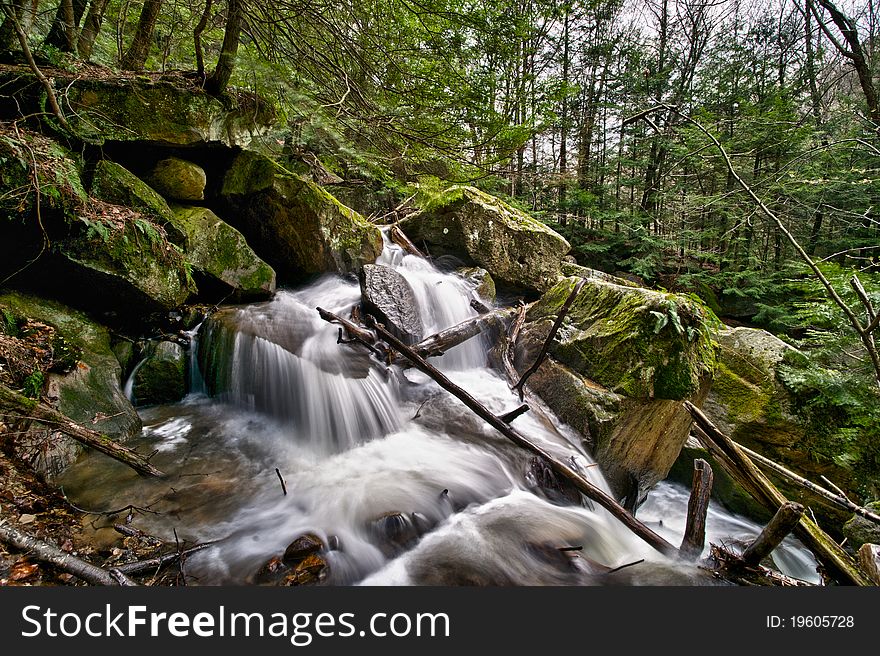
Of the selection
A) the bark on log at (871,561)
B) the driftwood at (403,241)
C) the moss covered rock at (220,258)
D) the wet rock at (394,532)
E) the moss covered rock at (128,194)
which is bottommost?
the wet rock at (394,532)

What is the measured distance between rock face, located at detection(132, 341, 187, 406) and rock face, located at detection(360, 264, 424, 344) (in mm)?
2689

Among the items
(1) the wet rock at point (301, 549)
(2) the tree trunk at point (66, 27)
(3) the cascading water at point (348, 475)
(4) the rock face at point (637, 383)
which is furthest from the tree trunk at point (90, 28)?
(4) the rock face at point (637, 383)

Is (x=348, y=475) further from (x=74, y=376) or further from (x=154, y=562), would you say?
(x=74, y=376)

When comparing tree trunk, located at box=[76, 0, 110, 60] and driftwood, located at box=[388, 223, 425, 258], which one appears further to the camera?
driftwood, located at box=[388, 223, 425, 258]

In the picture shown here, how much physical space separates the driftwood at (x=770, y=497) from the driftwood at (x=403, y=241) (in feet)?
22.6

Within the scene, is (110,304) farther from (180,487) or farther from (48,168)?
(180,487)

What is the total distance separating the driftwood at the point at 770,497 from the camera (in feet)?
8.98

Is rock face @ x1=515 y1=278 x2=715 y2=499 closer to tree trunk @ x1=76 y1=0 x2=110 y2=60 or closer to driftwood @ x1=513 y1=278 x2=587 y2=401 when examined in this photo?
driftwood @ x1=513 y1=278 x2=587 y2=401

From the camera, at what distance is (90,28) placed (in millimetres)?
4977

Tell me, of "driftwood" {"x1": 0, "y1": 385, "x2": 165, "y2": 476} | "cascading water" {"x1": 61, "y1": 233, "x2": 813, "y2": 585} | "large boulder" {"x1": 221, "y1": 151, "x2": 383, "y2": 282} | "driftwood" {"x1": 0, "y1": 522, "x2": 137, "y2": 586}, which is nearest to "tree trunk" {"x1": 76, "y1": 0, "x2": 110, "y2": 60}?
"large boulder" {"x1": 221, "y1": 151, "x2": 383, "y2": 282}

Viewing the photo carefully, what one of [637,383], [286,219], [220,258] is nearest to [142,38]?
[286,219]

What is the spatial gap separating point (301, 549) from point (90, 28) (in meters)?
7.00

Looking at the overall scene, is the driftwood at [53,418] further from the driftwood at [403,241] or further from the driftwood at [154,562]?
the driftwood at [403,241]

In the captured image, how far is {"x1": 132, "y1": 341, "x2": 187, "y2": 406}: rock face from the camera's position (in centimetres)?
482
